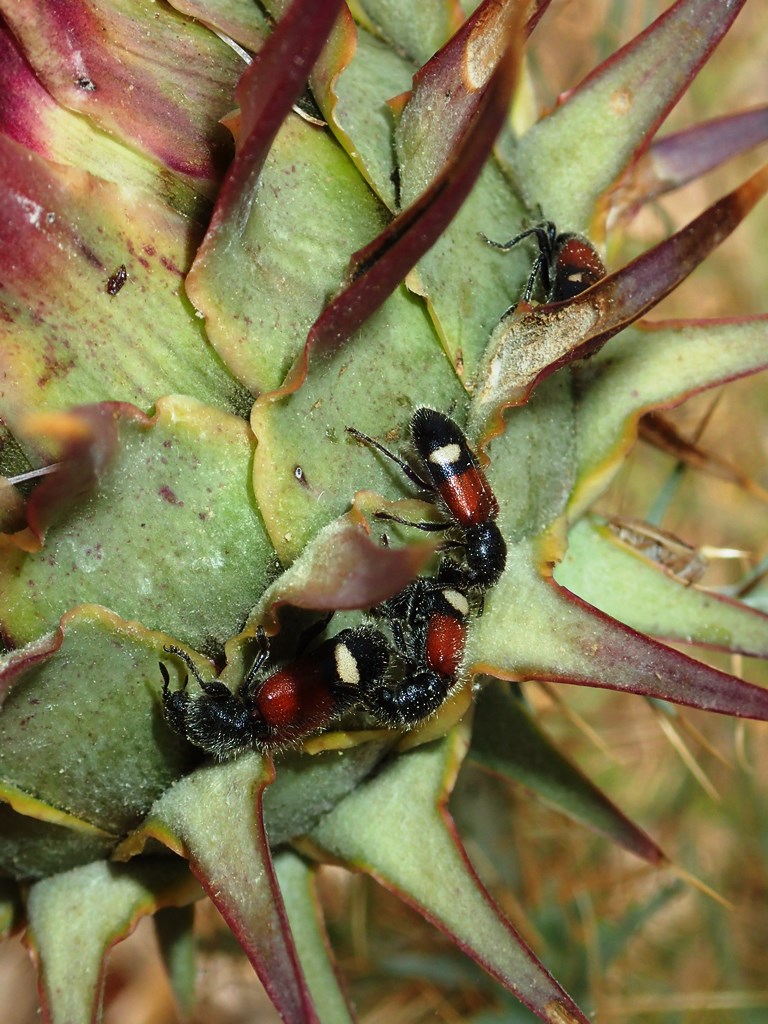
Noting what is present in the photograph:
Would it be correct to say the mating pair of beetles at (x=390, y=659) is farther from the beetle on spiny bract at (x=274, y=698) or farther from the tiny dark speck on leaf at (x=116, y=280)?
the tiny dark speck on leaf at (x=116, y=280)

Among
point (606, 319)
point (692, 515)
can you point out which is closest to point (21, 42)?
point (606, 319)

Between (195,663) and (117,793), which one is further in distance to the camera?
(117,793)

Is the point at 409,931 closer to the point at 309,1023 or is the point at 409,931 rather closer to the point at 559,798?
the point at 559,798

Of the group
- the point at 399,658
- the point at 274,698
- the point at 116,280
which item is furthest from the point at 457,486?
the point at 116,280

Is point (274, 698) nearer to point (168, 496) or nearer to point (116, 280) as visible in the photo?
point (168, 496)

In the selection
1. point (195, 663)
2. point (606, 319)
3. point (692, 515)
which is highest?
point (606, 319)

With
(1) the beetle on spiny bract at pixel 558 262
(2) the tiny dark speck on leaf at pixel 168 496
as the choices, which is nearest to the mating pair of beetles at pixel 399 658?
(2) the tiny dark speck on leaf at pixel 168 496

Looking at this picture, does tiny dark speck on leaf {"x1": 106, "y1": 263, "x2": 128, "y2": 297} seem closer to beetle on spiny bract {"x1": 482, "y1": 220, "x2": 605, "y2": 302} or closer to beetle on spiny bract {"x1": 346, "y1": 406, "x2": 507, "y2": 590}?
beetle on spiny bract {"x1": 346, "y1": 406, "x2": 507, "y2": 590}

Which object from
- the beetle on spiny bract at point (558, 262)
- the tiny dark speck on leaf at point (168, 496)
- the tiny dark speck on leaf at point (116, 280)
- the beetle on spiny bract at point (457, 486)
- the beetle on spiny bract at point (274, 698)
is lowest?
the beetle on spiny bract at point (274, 698)
